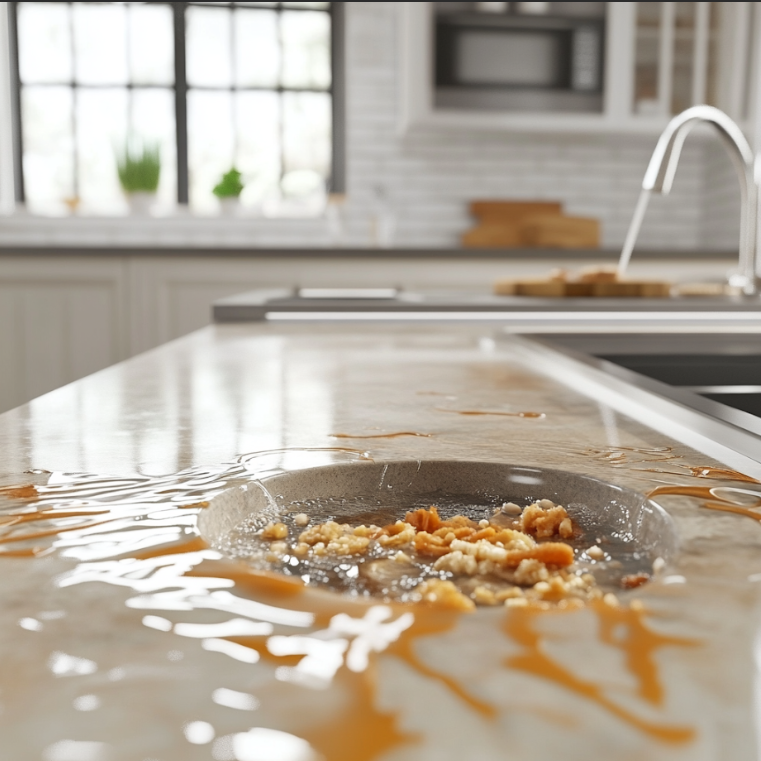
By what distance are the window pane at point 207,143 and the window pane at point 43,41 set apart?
0.62m

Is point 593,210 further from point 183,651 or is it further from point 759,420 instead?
point 183,651

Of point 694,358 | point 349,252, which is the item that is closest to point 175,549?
point 694,358

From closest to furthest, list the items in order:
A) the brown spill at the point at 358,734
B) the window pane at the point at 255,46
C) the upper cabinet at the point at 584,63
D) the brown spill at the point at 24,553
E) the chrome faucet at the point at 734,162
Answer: the brown spill at the point at 358,734 → the brown spill at the point at 24,553 → the chrome faucet at the point at 734,162 → the upper cabinet at the point at 584,63 → the window pane at the point at 255,46

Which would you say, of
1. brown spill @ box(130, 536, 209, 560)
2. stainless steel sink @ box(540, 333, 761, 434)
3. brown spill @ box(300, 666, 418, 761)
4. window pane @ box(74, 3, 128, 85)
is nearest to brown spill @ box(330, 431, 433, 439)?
brown spill @ box(130, 536, 209, 560)

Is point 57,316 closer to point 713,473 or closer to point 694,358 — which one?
point 694,358

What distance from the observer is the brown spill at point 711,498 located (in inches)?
16.2

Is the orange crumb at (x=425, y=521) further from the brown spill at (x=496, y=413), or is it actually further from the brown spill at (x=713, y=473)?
the brown spill at (x=496, y=413)

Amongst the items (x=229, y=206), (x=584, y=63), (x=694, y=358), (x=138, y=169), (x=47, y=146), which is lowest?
(x=694, y=358)

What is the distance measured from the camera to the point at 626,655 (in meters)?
0.26

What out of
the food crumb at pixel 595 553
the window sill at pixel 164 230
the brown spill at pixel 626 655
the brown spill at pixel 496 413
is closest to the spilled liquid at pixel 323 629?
the brown spill at pixel 626 655

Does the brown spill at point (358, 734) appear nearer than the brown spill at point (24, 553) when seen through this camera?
Yes

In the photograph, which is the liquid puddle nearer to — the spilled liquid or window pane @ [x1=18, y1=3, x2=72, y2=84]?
the spilled liquid

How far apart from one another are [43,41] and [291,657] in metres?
4.38

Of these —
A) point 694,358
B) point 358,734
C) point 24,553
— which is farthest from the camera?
point 694,358
